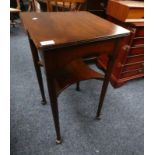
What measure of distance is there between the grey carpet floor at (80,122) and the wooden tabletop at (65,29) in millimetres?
697

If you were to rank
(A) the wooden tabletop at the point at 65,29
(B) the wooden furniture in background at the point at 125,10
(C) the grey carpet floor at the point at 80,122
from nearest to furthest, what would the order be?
(A) the wooden tabletop at the point at 65,29, (C) the grey carpet floor at the point at 80,122, (B) the wooden furniture in background at the point at 125,10

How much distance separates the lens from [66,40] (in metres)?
0.56

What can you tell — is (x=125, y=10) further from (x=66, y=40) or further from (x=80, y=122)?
(x=80, y=122)

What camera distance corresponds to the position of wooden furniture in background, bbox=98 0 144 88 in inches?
43.7

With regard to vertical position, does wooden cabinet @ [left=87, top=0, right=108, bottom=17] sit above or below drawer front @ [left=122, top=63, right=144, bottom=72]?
above

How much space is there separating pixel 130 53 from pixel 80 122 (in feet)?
2.35

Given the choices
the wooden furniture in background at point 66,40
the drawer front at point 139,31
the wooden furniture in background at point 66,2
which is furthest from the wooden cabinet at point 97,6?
the wooden furniture in background at point 66,40

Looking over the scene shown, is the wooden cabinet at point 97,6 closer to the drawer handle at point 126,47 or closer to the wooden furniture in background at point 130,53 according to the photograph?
the wooden furniture in background at point 130,53

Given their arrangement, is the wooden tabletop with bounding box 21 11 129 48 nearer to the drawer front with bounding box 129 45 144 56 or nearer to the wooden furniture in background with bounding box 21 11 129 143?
the wooden furniture in background with bounding box 21 11 129 143

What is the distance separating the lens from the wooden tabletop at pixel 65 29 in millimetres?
554

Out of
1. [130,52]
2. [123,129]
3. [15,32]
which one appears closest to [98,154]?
[123,129]

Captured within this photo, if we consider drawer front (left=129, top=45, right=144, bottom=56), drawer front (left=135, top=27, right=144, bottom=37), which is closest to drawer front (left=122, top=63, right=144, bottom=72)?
drawer front (left=129, top=45, right=144, bottom=56)

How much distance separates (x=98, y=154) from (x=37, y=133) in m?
0.43

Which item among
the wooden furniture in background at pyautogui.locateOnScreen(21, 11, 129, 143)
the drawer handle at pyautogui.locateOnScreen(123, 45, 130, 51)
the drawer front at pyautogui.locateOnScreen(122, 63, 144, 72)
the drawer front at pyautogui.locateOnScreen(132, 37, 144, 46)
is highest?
the wooden furniture in background at pyautogui.locateOnScreen(21, 11, 129, 143)
